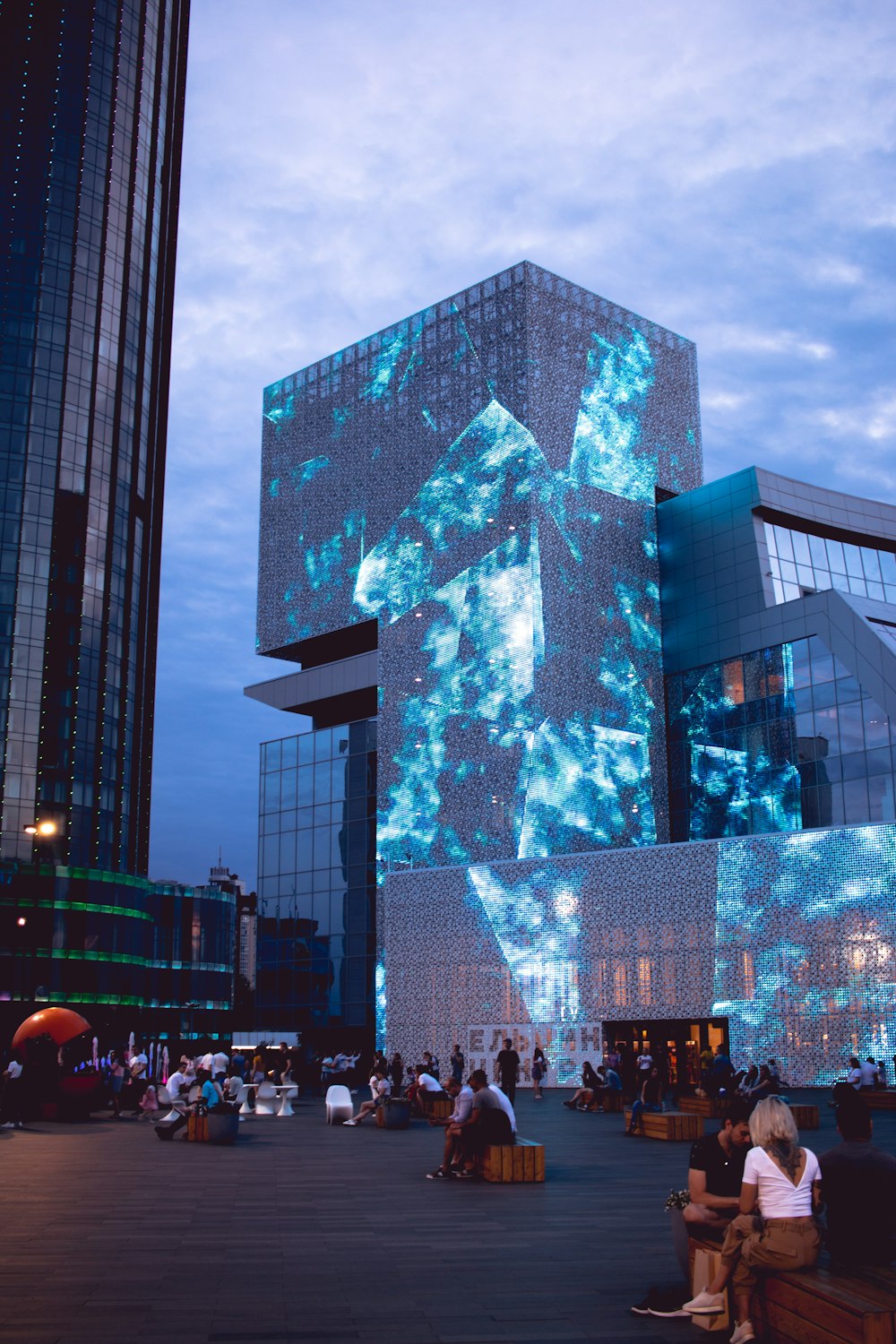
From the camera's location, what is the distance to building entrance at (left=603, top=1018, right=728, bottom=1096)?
1789 inches

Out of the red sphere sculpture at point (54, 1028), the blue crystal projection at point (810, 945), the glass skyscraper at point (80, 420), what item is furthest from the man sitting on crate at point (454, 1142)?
the glass skyscraper at point (80, 420)

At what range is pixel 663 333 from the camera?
223ft

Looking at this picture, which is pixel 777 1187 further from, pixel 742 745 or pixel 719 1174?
pixel 742 745

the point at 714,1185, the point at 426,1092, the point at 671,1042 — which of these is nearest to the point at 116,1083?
the point at 426,1092

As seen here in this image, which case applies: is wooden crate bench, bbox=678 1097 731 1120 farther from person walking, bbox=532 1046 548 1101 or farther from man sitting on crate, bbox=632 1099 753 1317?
man sitting on crate, bbox=632 1099 753 1317

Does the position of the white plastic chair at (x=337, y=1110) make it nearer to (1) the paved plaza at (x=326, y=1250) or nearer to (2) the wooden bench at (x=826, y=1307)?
(1) the paved plaza at (x=326, y=1250)

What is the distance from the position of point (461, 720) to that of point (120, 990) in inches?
1363

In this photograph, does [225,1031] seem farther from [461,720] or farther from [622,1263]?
[622,1263]

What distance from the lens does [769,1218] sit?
8703 mm

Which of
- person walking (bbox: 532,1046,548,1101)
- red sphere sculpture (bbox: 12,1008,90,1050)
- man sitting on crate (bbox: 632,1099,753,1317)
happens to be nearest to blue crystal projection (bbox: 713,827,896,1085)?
person walking (bbox: 532,1046,548,1101)

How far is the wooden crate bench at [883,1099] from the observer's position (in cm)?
3345

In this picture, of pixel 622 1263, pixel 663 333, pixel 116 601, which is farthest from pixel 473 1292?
pixel 116 601

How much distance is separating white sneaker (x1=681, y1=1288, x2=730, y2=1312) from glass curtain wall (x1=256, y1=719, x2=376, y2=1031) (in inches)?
2114

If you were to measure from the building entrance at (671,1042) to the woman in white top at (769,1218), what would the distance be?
1449 inches
